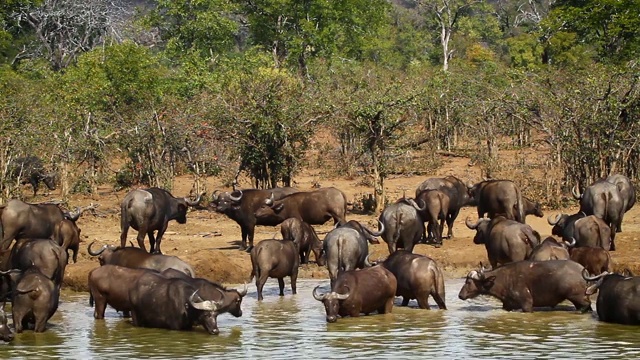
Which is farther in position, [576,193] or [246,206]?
[576,193]

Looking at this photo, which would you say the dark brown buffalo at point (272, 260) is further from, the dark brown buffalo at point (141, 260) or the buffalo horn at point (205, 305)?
the buffalo horn at point (205, 305)

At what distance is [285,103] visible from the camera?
26.1 m

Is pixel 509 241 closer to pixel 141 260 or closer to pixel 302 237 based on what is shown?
pixel 302 237

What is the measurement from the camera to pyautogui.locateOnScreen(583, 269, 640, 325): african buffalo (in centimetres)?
1328

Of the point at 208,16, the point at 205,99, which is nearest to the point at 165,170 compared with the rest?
the point at 205,99

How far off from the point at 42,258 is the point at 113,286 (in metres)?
1.70

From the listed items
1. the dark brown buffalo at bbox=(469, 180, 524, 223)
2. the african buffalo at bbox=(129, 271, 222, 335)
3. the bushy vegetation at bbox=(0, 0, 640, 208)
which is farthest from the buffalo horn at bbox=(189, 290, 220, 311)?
the bushy vegetation at bbox=(0, 0, 640, 208)

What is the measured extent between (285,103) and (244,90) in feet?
3.60

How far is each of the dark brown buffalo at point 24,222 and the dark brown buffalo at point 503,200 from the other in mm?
7815

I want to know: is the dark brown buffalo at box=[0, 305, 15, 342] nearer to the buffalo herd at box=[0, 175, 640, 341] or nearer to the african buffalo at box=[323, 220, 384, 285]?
the buffalo herd at box=[0, 175, 640, 341]

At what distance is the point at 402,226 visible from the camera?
19.0 meters

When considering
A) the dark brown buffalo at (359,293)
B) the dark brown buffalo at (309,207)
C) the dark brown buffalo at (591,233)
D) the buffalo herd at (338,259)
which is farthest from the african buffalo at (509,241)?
the dark brown buffalo at (309,207)

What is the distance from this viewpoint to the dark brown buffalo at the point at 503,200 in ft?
69.3

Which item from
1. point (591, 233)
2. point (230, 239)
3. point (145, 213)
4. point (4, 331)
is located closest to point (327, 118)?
point (230, 239)
